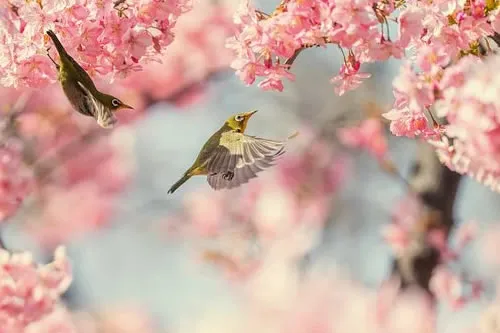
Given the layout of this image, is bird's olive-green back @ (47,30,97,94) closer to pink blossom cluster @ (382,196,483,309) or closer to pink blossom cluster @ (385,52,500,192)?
pink blossom cluster @ (385,52,500,192)

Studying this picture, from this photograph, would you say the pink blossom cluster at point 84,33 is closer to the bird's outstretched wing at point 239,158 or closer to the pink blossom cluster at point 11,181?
the bird's outstretched wing at point 239,158

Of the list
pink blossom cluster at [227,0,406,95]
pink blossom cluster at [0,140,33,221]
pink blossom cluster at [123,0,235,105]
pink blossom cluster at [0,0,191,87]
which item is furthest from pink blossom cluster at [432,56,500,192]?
pink blossom cluster at [123,0,235,105]

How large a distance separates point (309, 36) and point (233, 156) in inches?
13.8

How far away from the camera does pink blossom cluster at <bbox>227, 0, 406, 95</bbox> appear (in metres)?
1.82

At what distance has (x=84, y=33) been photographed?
203 cm

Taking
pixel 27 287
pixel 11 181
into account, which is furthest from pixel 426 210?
pixel 27 287

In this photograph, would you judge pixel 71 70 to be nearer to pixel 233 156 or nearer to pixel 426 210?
pixel 233 156

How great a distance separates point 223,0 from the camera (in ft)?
23.8

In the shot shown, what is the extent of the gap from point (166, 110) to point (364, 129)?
1954mm

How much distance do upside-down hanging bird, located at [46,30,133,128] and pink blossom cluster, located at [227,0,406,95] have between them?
34cm

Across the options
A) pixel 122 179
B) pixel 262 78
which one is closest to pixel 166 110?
pixel 122 179

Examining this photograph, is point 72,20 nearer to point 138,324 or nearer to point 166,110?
point 166,110

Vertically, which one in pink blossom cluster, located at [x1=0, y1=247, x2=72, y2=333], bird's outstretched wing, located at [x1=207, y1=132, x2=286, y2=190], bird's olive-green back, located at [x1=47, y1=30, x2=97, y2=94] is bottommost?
pink blossom cluster, located at [x1=0, y1=247, x2=72, y2=333]

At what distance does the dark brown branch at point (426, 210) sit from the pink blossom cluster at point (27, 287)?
2.24 m
